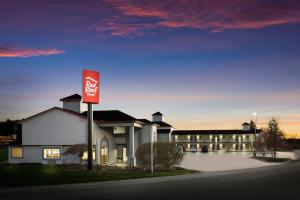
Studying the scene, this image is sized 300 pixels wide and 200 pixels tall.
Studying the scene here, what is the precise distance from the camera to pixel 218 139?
135000 millimetres

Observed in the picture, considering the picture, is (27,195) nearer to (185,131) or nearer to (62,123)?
(62,123)

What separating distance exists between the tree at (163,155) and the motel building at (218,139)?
8641 centimetres

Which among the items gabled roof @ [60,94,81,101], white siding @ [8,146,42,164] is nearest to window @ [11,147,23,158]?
white siding @ [8,146,42,164]

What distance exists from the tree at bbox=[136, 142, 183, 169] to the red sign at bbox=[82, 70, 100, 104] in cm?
695

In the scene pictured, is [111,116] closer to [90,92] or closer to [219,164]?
[90,92]

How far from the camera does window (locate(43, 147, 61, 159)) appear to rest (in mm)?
51166

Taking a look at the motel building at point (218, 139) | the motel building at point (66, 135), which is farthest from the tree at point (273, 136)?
the motel building at point (218, 139)

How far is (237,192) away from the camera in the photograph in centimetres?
2225

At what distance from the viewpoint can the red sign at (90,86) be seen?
4306 centimetres

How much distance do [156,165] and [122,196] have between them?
23.9 meters

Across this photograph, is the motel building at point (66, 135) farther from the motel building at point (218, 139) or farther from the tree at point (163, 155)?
the motel building at point (218, 139)

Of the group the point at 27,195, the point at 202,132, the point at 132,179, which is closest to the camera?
the point at 27,195

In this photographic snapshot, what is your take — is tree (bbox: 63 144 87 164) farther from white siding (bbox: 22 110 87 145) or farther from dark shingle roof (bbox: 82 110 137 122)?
dark shingle roof (bbox: 82 110 137 122)

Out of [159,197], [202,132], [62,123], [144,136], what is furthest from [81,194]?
[202,132]
